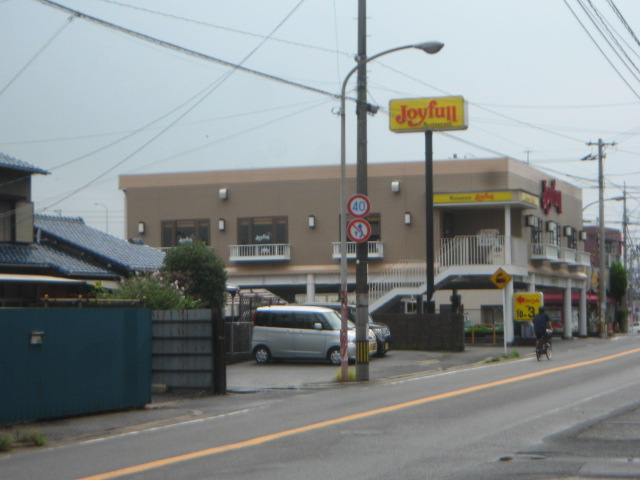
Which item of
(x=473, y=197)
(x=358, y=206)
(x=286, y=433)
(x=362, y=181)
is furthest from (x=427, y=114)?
(x=286, y=433)

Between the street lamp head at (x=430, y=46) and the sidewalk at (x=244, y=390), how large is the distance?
7944 millimetres

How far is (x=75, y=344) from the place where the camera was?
52.8 feet

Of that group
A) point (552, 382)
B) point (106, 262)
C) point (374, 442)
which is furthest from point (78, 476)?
point (106, 262)

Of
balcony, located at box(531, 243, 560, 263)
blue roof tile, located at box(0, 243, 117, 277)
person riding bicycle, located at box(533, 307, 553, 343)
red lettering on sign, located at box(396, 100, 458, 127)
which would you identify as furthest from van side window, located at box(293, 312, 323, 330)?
balcony, located at box(531, 243, 560, 263)

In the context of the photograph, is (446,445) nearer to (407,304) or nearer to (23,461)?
(23,461)

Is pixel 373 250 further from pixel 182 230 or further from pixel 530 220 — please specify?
pixel 182 230

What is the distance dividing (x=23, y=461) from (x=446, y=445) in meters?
5.01

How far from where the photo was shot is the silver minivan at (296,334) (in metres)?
30.0

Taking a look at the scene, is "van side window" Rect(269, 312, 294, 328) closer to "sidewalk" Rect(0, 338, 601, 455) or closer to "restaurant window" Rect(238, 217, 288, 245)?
"sidewalk" Rect(0, 338, 601, 455)

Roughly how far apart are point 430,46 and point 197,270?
13.9 meters

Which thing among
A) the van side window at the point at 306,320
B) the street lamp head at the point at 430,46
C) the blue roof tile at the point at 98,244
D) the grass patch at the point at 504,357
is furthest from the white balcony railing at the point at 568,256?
the street lamp head at the point at 430,46

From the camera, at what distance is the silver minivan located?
98.5ft

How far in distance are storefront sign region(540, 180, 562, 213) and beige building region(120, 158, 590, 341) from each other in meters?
0.06

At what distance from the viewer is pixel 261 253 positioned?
1933 inches
